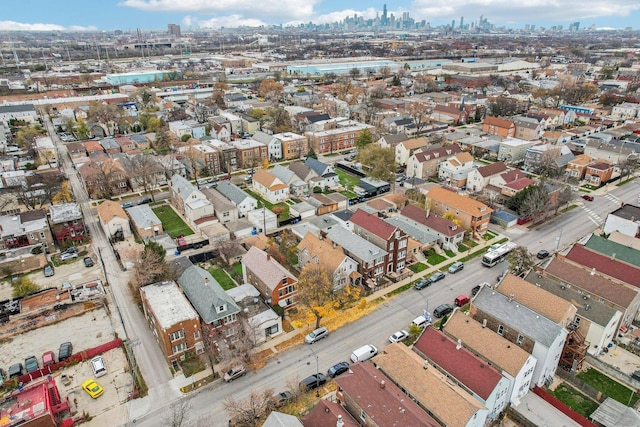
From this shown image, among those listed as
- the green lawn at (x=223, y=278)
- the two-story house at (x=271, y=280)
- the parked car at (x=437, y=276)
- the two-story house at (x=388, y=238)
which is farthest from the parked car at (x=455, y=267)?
the green lawn at (x=223, y=278)

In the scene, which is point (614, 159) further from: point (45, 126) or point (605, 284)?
point (45, 126)

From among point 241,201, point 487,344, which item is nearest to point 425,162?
point 241,201

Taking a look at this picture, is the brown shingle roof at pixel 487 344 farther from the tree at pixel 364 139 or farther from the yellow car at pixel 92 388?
the tree at pixel 364 139

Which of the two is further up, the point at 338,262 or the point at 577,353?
the point at 338,262

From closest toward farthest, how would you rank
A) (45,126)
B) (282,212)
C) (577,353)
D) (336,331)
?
(577,353) < (336,331) < (282,212) < (45,126)

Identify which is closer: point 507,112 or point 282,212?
point 282,212

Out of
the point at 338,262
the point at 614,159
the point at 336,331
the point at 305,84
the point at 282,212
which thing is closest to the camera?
the point at 336,331

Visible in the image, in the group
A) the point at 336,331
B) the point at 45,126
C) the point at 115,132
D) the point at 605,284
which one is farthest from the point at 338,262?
the point at 45,126
